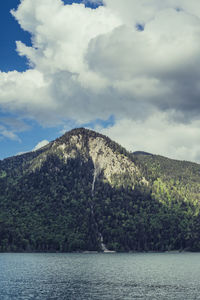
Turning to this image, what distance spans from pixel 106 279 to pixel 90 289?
27.8 m

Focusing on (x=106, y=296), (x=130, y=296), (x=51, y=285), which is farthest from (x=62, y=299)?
(x=51, y=285)

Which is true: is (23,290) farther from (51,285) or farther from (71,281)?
(71,281)

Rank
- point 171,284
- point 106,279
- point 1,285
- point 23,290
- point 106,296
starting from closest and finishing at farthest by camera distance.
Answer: point 106,296, point 23,290, point 1,285, point 171,284, point 106,279

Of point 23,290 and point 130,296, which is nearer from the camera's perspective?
point 130,296

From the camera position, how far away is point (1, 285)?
392 ft

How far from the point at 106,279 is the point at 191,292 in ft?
130

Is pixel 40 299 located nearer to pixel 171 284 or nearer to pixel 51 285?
pixel 51 285

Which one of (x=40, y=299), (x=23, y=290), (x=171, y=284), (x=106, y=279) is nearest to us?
(x=40, y=299)

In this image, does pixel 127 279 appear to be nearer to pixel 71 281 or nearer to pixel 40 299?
pixel 71 281

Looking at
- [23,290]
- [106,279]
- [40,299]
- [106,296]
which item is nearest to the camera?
[40,299]

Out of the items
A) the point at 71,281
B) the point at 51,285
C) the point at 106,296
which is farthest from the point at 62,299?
the point at 71,281

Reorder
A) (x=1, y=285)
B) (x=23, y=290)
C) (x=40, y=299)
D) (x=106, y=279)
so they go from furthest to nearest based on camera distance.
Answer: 1. (x=106, y=279)
2. (x=1, y=285)
3. (x=23, y=290)
4. (x=40, y=299)

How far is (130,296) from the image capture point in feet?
330

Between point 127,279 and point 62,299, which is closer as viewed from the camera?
point 62,299
